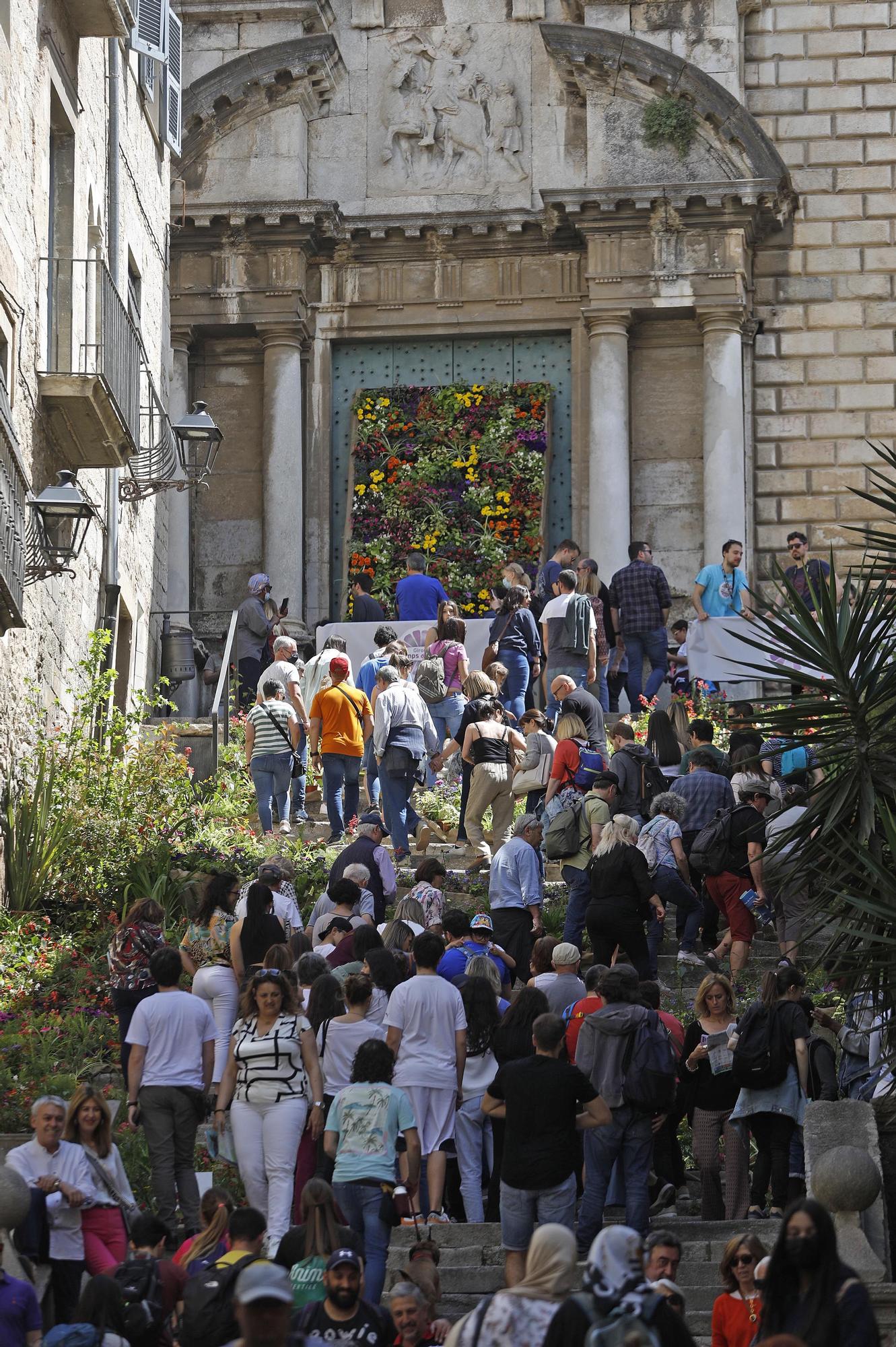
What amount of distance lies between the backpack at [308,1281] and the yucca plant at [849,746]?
11.0ft

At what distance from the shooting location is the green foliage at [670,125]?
2827cm

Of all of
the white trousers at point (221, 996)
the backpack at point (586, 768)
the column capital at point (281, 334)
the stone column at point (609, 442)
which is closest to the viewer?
the white trousers at point (221, 996)

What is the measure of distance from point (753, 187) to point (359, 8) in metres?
5.48

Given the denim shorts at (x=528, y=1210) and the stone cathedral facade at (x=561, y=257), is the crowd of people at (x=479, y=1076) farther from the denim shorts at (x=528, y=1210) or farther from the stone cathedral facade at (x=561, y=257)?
the stone cathedral facade at (x=561, y=257)

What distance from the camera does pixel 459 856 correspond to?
1875 centimetres

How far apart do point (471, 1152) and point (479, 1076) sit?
0.40 m

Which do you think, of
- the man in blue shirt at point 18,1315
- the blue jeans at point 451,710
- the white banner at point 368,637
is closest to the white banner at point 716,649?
the white banner at point 368,637

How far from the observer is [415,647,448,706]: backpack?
19.8 metres

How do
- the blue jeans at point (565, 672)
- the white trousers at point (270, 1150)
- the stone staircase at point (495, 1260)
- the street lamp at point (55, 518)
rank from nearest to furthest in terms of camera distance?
the stone staircase at point (495, 1260) < the white trousers at point (270, 1150) < the street lamp at point (55, 518) < the blue jeans at point (565, 672)

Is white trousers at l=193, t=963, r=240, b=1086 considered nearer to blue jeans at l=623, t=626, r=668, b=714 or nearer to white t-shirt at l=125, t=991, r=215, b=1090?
white t-shirt at l=125, t=991, r=215, b=1090

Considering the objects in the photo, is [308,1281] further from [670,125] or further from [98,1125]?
[670,125]

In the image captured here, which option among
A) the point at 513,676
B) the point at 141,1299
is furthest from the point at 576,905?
the point at 141,1299

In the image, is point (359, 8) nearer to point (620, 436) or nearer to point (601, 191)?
point (601, 191)

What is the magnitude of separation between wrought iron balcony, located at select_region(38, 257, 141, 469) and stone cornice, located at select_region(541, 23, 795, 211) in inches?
372
